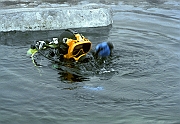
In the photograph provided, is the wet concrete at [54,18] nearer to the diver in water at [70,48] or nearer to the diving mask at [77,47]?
the diver in water at [70,48]

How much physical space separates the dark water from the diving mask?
0.74 feet

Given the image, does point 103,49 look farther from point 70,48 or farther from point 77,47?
point 70,48

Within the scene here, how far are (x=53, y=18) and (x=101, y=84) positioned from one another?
391 centimetres

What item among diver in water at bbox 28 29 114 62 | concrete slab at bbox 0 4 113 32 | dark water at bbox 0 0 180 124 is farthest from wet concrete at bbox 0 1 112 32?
diver in water at bbox 28 29 114 62

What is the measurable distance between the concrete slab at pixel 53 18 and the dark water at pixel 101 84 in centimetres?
32

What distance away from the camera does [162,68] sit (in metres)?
6.51

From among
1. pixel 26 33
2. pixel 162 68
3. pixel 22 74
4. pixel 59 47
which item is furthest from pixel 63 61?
pixel 26 33

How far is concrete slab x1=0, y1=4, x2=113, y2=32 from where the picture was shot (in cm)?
901

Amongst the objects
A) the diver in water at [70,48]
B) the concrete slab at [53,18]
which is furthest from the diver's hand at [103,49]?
the concrete slab at [53,18]

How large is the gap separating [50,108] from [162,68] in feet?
8.08

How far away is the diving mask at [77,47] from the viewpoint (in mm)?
6496

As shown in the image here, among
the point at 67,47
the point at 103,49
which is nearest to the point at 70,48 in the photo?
the point at 67,47

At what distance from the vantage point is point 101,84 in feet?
19.1

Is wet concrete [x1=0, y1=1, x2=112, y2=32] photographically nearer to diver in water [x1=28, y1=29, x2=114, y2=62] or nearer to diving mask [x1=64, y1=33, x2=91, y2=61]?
diver in water [x1=28, y1=29, x2=114, y2=62]
